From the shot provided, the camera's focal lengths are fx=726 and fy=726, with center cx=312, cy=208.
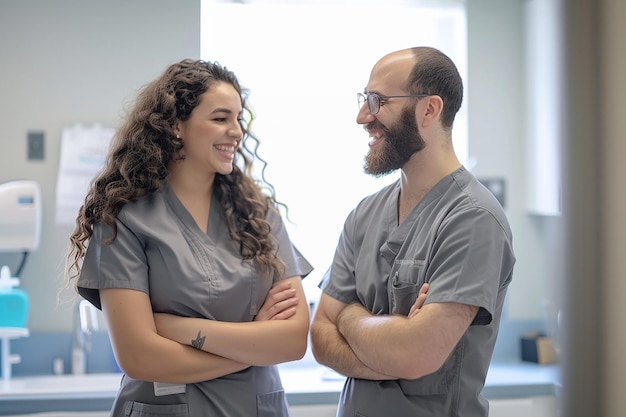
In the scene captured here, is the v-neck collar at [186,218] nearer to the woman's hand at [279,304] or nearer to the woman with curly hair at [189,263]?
the woman with curly hair at [189,263]

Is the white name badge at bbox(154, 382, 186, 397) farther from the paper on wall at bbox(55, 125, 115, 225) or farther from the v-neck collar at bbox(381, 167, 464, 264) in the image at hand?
the paper on wall at bbox(55, 125, 115, 225)

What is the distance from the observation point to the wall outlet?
249 cm

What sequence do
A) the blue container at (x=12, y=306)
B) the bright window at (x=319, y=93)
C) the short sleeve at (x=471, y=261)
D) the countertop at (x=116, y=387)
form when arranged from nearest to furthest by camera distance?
1. the short sleeve at (x=471, y=261)
2. the countertop at (x=116, y=387)
3. the blue container at (x=12, y=306)
4. the bright window at (x=319, y=93)

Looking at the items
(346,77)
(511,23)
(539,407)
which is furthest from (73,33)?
(539,407)

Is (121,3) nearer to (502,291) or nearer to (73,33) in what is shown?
(73,33)

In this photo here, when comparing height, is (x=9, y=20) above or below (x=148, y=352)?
above

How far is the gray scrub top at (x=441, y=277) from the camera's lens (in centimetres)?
137

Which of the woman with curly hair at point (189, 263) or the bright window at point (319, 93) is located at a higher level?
the bright window at point (319, 93)

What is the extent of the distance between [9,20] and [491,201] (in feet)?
5.97

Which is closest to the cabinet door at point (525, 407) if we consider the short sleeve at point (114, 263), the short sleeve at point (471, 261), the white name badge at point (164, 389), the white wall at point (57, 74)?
the short sleeve at point (471, 261)

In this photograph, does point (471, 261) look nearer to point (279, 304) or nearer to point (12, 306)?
point (279, 304)

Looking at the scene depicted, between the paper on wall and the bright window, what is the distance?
560 mm

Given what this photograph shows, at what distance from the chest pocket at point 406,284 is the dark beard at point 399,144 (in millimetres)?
212

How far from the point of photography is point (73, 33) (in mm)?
2482
